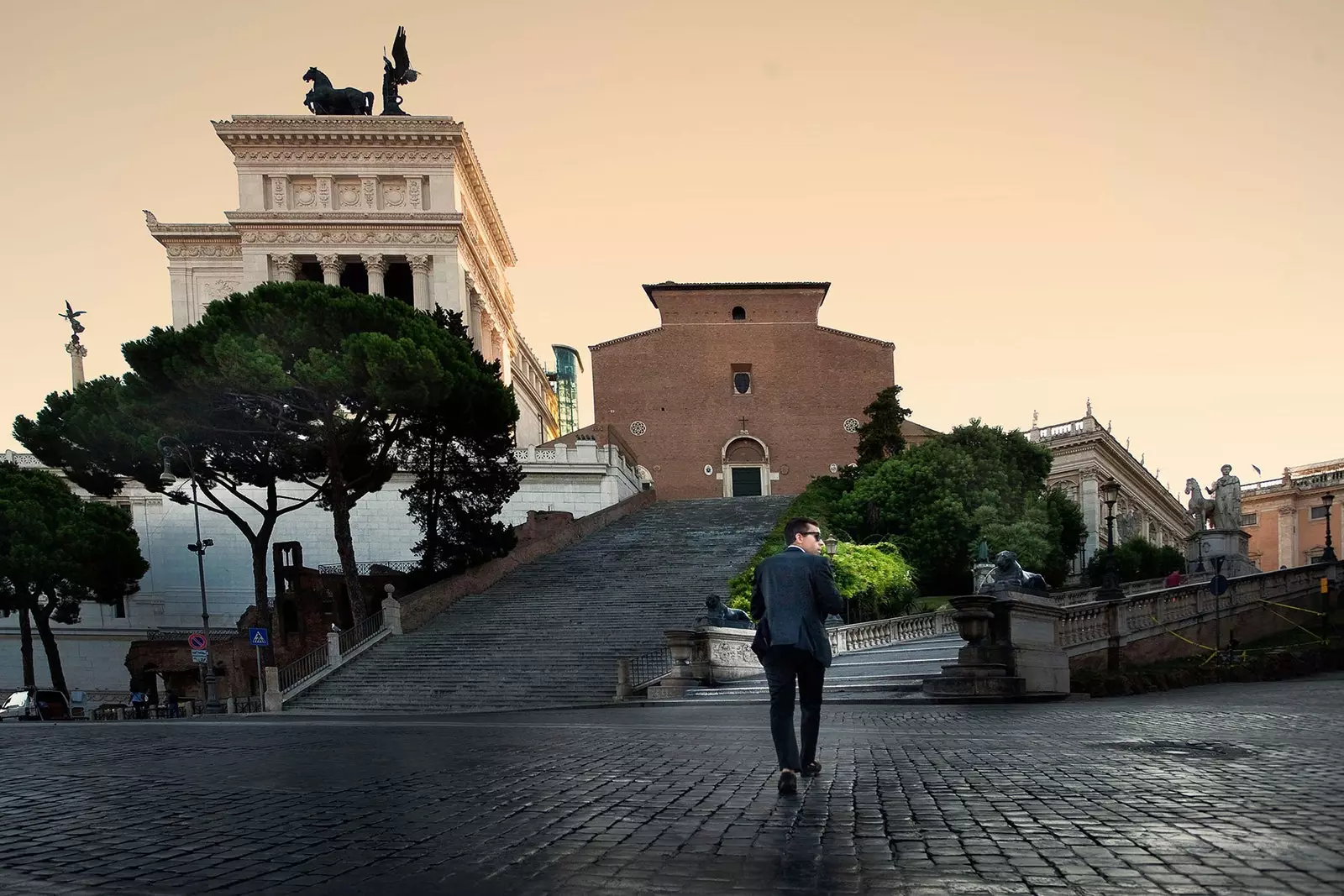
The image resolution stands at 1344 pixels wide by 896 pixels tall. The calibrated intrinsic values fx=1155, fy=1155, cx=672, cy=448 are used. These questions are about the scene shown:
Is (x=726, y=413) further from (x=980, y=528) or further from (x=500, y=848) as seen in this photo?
(x=500, y=848)

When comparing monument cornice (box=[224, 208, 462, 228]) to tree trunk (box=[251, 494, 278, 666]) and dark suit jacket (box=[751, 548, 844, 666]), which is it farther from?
dark suit jacket (box=[751, 548, 844, 666])

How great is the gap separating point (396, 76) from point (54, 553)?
114 feet

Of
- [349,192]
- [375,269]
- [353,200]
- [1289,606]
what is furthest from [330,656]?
[349,192]

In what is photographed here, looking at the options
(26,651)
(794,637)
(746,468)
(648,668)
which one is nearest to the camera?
(794,637)

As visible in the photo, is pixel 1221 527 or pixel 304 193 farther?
pixel 304 193

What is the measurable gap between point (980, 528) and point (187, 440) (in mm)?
25521

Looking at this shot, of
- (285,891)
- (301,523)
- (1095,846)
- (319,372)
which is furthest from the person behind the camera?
(301,523)

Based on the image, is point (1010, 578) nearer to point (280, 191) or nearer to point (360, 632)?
point (360, 632)

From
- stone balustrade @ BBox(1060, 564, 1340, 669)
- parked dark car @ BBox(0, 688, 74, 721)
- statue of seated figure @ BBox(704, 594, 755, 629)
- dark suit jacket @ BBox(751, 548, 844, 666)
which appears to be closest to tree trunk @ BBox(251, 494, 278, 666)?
parked dark car @ BBox(0, 688, 74, 721)

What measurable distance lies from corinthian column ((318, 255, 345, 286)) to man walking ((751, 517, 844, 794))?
178 feet

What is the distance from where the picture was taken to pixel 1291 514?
80625 mm

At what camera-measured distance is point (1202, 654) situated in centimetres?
2180

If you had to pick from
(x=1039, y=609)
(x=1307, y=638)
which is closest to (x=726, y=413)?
(x=1307, y=638)

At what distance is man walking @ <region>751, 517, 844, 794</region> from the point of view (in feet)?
21.2
